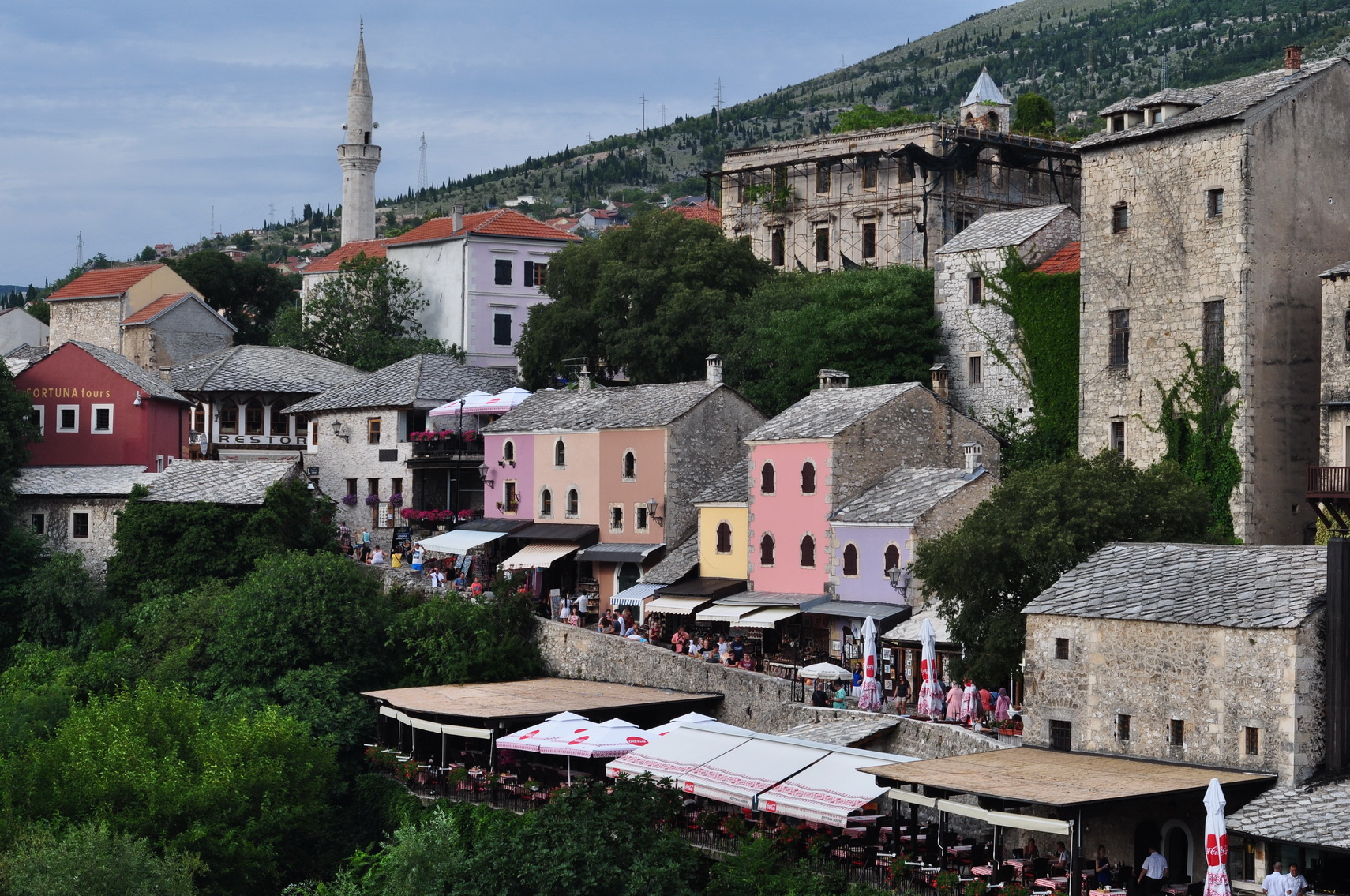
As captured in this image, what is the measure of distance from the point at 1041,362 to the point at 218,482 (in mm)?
25751

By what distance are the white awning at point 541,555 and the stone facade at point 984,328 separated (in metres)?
12.2

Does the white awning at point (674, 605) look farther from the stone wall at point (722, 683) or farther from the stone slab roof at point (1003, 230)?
the stone slab roof at point (1003, 230)

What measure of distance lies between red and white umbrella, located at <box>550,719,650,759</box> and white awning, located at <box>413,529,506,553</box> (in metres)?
17.9

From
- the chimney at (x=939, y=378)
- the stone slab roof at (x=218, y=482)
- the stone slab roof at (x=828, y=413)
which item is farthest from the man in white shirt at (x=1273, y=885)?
the stone slab roof at (x=218, y=482)

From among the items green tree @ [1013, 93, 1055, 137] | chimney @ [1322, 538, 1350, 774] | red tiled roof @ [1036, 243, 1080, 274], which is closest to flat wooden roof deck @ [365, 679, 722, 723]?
chimney @ [1322, 538, 1350, 774]

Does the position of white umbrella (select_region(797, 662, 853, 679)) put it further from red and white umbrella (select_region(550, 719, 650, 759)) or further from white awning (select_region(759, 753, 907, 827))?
white awning (select_region(759, 753, 907, 827))

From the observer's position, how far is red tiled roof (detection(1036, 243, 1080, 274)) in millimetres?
49750

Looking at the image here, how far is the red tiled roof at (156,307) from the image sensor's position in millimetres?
80250

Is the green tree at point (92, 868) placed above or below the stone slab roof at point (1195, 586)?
below

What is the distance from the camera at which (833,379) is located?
5094 cm

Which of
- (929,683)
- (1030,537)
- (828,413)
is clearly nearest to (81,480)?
(828,413)

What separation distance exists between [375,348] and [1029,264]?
3146 centimetres

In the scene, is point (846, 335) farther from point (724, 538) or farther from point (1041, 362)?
point (724, 538)

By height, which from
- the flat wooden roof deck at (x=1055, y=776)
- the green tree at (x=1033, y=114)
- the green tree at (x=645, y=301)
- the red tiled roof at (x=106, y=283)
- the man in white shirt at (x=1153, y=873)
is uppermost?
the green tree at (x=1033, y=114)
